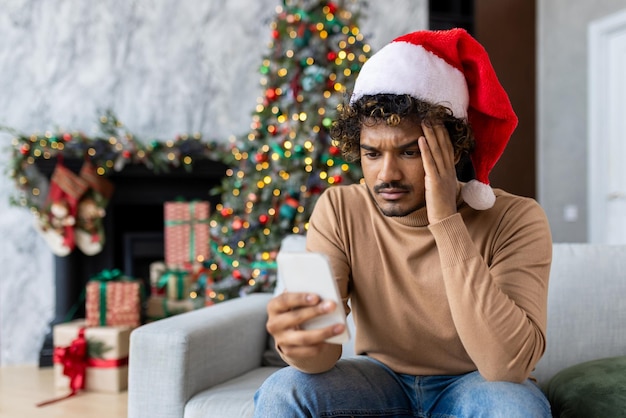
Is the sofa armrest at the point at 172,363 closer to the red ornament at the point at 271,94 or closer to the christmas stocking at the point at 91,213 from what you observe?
the red ornament at the point at 271,94

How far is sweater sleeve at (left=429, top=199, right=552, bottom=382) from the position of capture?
44.8 inches

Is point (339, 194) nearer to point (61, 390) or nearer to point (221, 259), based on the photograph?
point (221, 259)

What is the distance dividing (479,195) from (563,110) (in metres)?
3.57

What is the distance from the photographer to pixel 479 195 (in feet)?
4.28

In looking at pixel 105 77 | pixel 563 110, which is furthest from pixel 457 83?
pixel 563 110

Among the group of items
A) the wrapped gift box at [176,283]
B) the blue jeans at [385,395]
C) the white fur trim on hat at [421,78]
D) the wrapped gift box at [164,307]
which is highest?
the white fur trim on hat at [421,78]

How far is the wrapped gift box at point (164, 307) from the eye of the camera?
331 centimetres

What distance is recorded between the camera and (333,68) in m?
2.94

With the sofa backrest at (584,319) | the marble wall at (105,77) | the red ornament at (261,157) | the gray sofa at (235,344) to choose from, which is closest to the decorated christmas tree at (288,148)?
the red ornament at (261,157)

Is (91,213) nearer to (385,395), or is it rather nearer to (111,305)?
(111,305)

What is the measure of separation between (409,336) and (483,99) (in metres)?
0.53

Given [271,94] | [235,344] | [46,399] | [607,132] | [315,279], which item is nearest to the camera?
[315,279]

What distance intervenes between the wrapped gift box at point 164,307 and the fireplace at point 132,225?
43 cm

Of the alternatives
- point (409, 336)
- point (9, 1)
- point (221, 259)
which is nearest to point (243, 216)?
point (221, 259)
